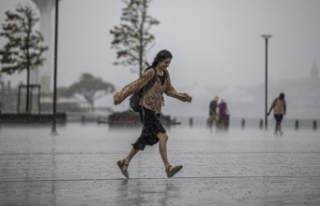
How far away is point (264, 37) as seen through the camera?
47719mm

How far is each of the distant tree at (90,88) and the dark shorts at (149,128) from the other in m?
135

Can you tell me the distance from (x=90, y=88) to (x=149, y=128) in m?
138

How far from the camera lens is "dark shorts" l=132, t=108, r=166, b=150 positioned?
31.9 feet

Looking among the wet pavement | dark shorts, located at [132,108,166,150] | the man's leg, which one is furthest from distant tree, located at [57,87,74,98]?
the man's leg

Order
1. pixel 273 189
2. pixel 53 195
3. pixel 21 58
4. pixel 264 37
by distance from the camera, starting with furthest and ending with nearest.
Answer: pixel 21 58
pixel 264 37
pixel 273 189
pixel 53 195

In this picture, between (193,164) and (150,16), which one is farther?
(150,16)

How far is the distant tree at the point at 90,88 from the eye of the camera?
477 ft

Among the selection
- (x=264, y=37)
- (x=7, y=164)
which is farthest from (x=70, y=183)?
(x=264, y=37)

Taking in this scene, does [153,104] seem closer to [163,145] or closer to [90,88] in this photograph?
[163,145]

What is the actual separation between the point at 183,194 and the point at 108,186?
1178 mm

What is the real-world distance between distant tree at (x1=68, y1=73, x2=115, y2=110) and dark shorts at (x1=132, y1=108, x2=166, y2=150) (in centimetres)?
13523

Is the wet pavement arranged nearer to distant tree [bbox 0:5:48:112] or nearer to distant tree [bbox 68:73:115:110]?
distant tree [bbox 0:5:48:112]

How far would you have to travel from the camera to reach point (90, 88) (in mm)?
147000

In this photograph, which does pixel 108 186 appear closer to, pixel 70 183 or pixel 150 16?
pixel 70 183
